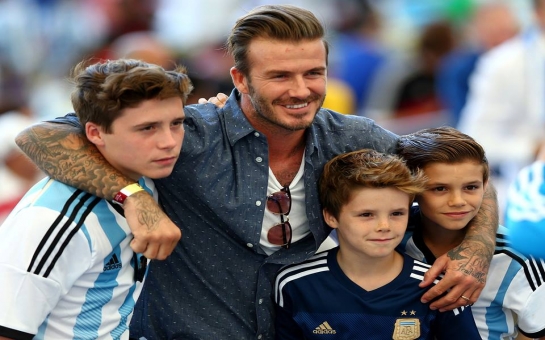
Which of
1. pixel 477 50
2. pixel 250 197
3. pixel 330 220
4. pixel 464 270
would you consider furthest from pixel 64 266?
pixel 477 50

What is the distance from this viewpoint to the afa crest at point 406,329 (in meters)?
3.62

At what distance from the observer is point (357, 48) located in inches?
380

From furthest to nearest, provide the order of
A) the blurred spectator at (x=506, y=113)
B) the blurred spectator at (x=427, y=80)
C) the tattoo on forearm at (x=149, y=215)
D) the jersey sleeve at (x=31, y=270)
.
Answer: the blurred spectator at (x=427, y=80) → the blurred spectator at (x=506, y=113) → the tattoo on forearm at (x=149, y=215) → the jersey sleeve at (x=31, y=270)

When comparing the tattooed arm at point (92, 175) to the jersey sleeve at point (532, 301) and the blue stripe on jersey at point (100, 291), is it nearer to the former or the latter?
the blue stripe on jersey at point (100, 291)

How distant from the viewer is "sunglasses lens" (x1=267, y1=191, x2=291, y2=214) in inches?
150

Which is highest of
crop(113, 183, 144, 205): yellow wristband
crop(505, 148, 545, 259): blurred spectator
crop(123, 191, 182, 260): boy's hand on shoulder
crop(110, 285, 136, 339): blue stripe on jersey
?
crop(505, 148, 545, 259): blurred spectator

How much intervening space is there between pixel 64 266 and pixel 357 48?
6.73 metres

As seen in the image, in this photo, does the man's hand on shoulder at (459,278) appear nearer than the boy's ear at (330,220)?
Yes

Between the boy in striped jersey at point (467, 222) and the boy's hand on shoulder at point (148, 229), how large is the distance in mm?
→ 1049

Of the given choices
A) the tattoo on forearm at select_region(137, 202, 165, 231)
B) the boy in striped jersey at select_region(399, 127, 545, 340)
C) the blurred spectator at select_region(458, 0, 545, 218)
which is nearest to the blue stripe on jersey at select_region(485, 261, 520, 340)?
the boy in striped jersey at select_region(399, 127, 545, 340)

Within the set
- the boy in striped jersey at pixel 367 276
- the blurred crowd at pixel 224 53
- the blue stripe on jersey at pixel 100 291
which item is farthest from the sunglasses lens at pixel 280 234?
the blurred crowd at pixel 224 53

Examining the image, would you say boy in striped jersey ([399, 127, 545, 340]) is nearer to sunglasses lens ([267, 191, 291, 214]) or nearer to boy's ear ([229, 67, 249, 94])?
sunglasses lens ([267, 191, 291, 214])

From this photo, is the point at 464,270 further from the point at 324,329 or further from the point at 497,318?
the point at 324,329

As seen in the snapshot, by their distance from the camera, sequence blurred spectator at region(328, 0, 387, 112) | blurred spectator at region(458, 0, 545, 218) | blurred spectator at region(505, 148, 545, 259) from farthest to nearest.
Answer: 1. blurred spectator at region(328, 0, 387, 112)
2. blurred spectator at region(458, 0, 545, 218)
3. blurred spectator at region(505, 148, 545, 259)
